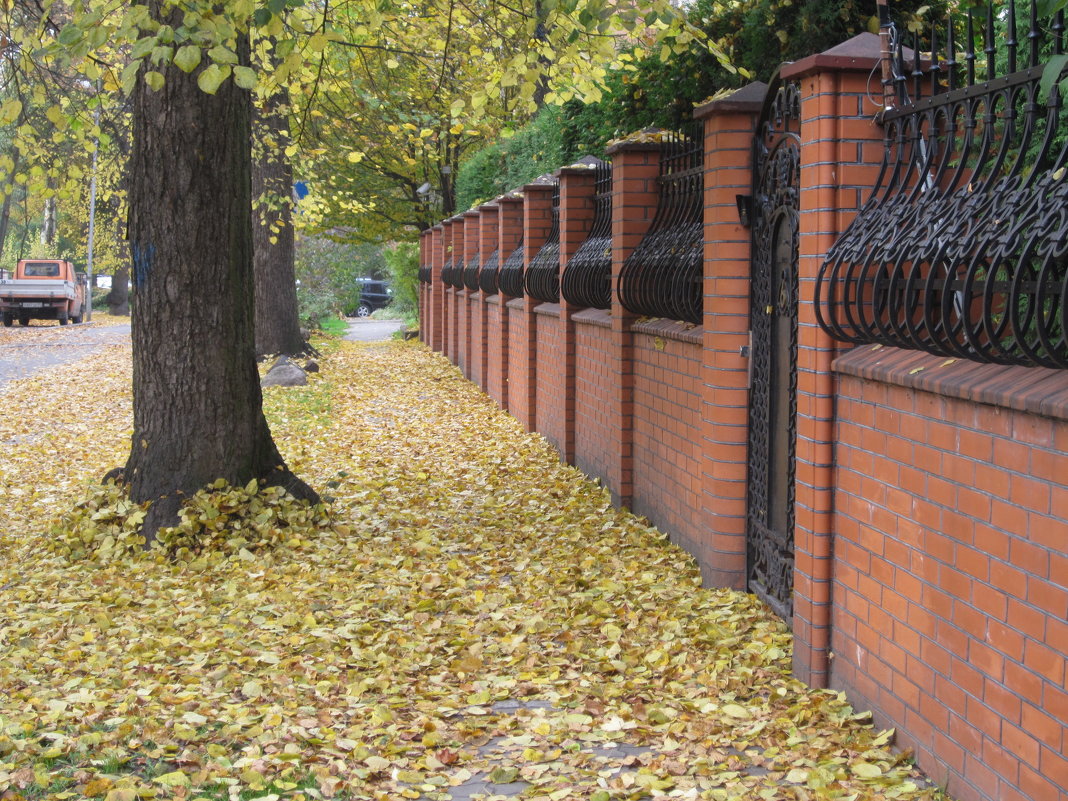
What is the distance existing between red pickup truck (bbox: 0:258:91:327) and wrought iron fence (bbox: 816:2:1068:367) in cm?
3822

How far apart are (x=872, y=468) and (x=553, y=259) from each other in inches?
265

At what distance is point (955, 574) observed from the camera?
135 inches

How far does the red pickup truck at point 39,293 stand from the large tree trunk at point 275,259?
20434mm

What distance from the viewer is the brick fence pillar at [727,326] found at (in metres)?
5.55

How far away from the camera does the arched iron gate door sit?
496cm

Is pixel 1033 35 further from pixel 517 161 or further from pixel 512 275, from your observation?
pixel 517 161

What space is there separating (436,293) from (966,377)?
2093cm

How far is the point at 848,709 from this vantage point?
4117mm

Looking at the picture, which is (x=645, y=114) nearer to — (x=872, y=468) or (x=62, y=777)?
(x=872, y=468)

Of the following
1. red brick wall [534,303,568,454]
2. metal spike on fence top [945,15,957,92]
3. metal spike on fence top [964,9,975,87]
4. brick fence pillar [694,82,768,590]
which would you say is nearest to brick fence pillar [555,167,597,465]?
red brick wall [534,303,568,454]

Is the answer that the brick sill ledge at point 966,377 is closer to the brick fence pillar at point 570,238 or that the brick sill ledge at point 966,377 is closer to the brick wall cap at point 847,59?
the brick wall cap at point 847,59

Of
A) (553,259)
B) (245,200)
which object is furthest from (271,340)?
(245,200)

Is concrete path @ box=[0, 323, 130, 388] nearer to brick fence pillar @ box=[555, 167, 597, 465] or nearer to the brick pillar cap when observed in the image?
brick fence pillar @ box=[555, 167, 597, 465]

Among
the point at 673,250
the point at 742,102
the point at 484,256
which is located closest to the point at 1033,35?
the point at 742,102
